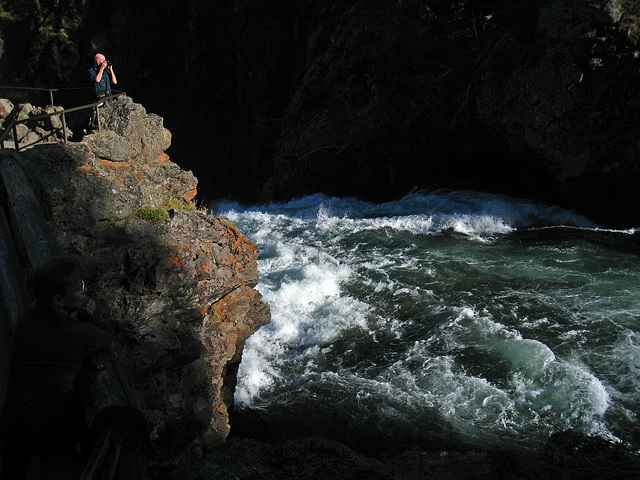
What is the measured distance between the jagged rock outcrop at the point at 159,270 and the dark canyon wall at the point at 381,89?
30.9 ft

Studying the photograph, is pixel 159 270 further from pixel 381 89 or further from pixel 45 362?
pixel 381 89

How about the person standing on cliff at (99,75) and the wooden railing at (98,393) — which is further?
the person standing on cliff at (99,75)

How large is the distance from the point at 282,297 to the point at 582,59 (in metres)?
9.02

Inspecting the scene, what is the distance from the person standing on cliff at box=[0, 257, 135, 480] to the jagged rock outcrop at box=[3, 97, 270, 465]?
130 centimetres

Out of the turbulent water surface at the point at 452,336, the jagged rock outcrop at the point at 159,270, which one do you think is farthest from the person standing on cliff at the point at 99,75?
the turbulent water surface at the point at 452,336

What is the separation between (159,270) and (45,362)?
7.06 feet

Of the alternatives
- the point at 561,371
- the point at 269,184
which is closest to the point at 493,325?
the point at 561,371

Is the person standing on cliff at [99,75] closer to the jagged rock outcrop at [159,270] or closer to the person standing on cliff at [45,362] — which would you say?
the jagged rock outcrop at [159,270]

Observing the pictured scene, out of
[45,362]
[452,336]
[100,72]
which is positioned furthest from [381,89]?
[45,362]

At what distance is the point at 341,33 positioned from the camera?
1684cm

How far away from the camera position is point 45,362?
228 centimetres

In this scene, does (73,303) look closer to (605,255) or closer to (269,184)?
(605,255)

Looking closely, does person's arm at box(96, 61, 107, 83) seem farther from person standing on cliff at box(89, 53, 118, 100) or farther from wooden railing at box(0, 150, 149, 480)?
wooden railing at box(0, 150, 149, 480)

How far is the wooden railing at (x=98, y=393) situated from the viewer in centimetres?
203
